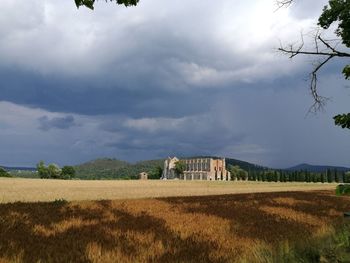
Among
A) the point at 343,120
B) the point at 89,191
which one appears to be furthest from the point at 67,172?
the point at 343,120

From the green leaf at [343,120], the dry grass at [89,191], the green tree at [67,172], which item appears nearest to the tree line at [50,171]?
the green tree at [67,172]

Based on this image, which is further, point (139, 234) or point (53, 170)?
point (53, 170)

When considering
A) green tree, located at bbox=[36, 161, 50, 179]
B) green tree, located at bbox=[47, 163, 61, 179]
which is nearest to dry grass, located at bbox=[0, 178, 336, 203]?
green tree, located at bbox=[36, 161, 50, 179]

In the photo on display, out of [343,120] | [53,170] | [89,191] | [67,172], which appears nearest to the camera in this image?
[343,120]

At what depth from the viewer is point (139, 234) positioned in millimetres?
9883

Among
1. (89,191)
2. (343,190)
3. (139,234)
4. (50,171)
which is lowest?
(139,234)

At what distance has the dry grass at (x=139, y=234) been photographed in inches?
299

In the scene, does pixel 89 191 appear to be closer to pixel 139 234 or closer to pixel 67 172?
pixel 139 234

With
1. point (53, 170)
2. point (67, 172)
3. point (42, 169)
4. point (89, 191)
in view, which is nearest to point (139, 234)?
point (89, 191)

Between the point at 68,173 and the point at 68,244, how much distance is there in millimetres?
165378

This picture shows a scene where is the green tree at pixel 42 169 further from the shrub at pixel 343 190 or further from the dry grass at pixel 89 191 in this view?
the shrub at pixel 343 190

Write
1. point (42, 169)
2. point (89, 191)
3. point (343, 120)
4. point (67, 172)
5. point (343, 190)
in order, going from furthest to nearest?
point (67, 172)
point (42, 169)
point (89, 191)
point (343, 120)
point (343, 190)

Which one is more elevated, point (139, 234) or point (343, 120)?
point (343, 120)

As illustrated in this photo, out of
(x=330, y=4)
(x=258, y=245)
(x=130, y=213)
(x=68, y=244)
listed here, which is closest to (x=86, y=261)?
(x=68, y=244)
